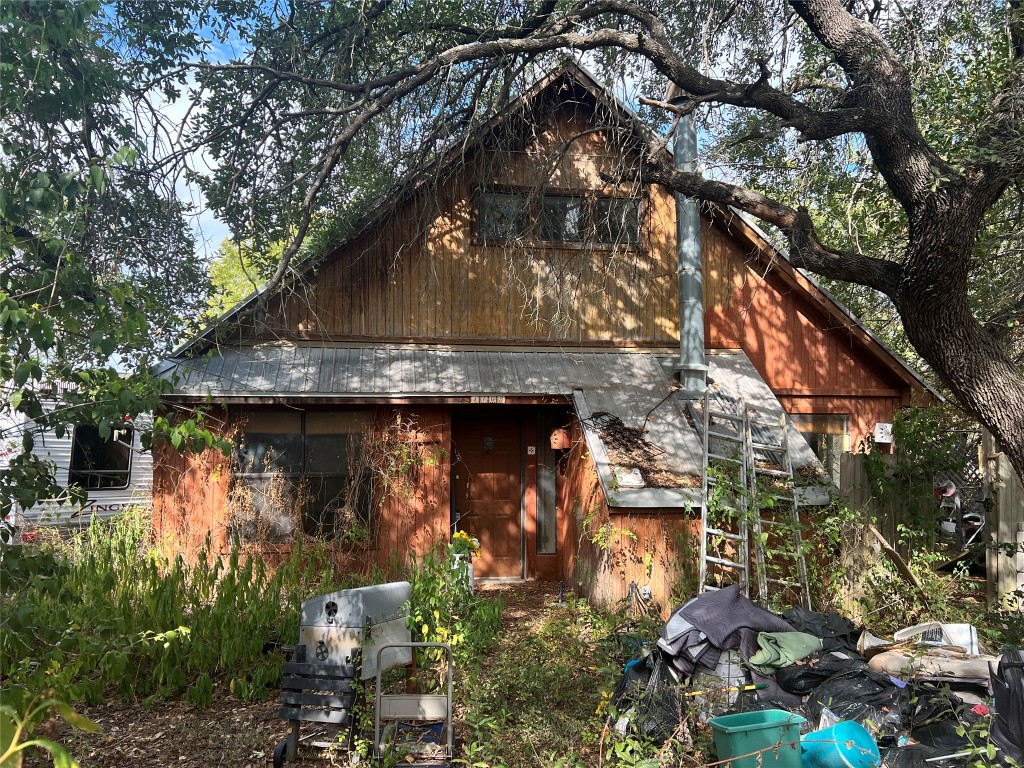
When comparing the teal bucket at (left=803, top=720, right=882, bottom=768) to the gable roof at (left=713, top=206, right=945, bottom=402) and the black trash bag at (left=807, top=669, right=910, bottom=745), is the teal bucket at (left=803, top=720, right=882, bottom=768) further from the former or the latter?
the gable roof at (left=713, top=206, right=945, bottom=402)

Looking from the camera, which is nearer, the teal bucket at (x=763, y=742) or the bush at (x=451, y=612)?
the teal bucket at (x=763, y=742)

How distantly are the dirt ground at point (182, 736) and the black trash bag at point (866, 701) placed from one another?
3.52m

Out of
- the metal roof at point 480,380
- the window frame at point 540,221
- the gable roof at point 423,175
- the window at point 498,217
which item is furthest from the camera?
the window at point 498,217

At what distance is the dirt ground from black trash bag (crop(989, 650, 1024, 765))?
14.1ft

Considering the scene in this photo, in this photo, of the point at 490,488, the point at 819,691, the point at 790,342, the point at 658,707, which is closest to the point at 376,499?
the point at 490,488

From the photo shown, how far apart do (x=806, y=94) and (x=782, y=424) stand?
4318mm

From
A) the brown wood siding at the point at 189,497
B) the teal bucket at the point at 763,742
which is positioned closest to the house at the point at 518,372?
the brown wood siding at the point at 189,497

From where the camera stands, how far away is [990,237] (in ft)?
30.7

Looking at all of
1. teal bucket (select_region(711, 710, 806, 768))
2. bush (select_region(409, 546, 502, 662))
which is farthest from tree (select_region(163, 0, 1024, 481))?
bush (select_region(409, 546, 502, 662))

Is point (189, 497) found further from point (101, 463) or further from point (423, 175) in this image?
point (101, 463)

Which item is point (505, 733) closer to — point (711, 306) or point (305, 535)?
point (305, 535)

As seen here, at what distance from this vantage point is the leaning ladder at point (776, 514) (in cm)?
782

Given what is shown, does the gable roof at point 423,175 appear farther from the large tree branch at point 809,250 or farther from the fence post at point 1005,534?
the fence post at point 1005,534

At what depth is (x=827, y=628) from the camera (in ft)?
21.5
